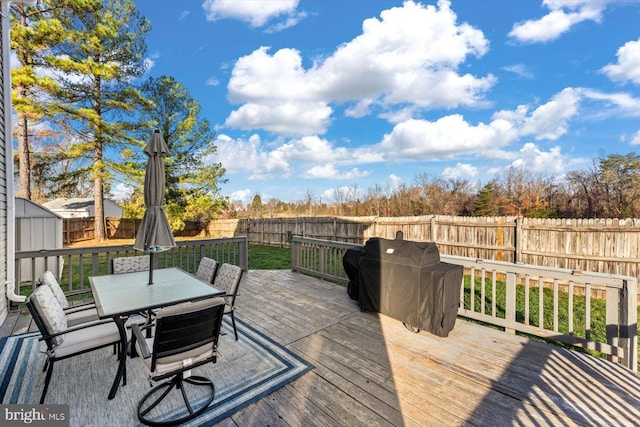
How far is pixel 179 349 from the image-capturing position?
1928 mm

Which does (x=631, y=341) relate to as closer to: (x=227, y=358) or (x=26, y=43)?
(x=227, y=358)

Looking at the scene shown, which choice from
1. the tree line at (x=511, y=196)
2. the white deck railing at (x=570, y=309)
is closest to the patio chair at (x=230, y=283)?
the white deck railing at (x=570, y=309)

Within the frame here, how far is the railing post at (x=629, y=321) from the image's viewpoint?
262cm

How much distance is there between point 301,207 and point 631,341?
1640 centimetres

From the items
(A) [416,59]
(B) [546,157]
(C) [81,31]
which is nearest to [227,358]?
(A) [416,59]

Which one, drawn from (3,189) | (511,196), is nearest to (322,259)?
(3,189)

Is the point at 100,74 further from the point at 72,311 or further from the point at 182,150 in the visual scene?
the point at 72,311

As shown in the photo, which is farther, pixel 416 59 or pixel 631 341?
pixel 416 59

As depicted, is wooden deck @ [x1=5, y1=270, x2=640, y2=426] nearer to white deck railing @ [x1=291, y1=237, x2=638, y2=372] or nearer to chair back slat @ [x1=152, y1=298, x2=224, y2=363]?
white deck railing @ [x1=291, y1=237, x2=638, y2=372]

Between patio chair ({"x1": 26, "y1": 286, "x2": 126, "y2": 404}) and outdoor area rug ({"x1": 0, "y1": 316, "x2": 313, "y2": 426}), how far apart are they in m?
0.19

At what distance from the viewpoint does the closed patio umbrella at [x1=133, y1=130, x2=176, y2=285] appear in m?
3.23

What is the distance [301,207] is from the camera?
18.4 metres

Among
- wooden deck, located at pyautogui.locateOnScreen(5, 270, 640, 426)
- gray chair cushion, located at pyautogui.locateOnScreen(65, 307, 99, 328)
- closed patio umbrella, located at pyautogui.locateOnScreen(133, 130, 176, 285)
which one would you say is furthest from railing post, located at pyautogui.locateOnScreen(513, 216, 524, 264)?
gray chair cushion, located at pyautogui.locateOnScreen(65, 307, 99, 328)

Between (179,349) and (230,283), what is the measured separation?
4.66ft
